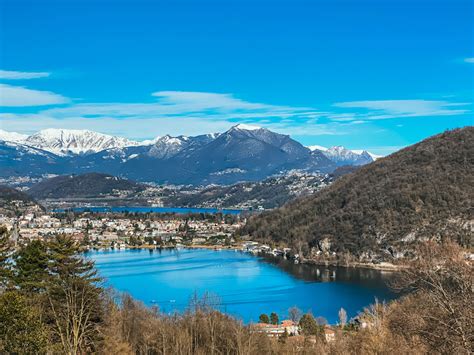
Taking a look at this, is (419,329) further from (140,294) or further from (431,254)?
(140,294)

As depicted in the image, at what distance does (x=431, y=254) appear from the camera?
3.69 metres

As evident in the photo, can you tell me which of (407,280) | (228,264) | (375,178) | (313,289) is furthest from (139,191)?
(407,280)

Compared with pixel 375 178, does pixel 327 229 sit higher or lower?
lower

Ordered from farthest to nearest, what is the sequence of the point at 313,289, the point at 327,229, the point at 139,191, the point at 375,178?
the point at 139,191
the point at 375,178
the point at 327,229
the point at 313,289

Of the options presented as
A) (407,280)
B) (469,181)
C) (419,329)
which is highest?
(469,181)

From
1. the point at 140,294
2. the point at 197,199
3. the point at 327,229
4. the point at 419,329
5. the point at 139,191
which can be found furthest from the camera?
the point at 139,191

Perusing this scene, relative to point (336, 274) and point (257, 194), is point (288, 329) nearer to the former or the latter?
point (336, 274)

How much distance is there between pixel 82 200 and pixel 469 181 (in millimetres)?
80322

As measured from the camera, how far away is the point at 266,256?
37031mm

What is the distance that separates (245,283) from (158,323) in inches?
632

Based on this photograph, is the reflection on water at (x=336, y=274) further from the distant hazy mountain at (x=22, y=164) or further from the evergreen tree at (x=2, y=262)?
the distant hazy mountain at (x=22, y=164)

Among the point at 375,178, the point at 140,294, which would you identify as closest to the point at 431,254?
the point at 140,294

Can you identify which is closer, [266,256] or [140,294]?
[140,294]

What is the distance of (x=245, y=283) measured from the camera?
25562 mm
